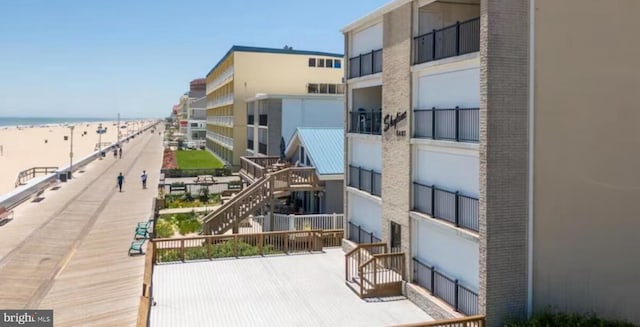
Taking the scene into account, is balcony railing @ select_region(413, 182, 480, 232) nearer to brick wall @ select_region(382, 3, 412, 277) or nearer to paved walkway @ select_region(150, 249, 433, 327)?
brick wall @ select_region(382, 3, 412, 277)

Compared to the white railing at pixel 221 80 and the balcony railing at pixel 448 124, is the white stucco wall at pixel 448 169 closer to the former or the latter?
the balcony railing at pixel 448 124

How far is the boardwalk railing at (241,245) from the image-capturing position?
66.3 feet

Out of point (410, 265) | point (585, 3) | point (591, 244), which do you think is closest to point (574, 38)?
point (585, 3)

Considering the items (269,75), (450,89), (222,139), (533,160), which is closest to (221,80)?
(222,139)

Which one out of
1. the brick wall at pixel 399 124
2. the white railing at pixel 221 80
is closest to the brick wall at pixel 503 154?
the brick wall at pixel 399 124

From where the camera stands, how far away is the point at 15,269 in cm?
1995

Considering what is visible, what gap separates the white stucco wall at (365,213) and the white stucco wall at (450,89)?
5299 mm

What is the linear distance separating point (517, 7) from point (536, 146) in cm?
332

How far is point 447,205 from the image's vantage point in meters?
14.5

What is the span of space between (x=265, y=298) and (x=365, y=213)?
20.3ft

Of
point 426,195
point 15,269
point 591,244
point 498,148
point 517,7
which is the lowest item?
point 15,269

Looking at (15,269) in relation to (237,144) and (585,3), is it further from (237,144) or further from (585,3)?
(237,144)

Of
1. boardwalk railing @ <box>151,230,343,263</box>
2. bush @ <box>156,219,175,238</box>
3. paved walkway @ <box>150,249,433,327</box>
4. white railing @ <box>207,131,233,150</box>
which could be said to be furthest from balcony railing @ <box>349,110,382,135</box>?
white railing @ <box>207,131,233,150</box>

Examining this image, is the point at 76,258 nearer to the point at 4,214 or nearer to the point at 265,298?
the point at 265,298
